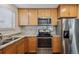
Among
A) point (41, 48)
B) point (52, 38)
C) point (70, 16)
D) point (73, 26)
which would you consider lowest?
point (41, 48)

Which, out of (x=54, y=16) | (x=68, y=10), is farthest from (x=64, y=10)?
(x=54, y=16)

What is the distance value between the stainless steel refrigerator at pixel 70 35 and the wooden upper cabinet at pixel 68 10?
1.51 feet

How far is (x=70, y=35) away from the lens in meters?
4.93

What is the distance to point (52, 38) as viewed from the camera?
5.85 metres

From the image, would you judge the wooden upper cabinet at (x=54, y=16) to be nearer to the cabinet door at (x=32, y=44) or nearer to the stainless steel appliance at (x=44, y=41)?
the stainless steel appliance at (x=44, y=41)

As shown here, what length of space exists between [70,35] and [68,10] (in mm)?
1089

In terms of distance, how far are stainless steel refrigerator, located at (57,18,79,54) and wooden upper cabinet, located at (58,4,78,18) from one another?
46 cm

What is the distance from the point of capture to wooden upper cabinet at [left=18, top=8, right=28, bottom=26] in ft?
21.0

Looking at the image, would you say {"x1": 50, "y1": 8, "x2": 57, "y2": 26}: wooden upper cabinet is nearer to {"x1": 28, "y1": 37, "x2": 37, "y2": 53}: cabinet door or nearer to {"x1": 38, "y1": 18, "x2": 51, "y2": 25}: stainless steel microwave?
{"x1": 38, "y1": 18, "x2": 51, "y2": 25}: stainless steel microwave

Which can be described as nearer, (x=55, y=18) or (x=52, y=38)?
(x=52, y=38)

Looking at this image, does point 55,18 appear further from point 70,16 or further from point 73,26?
point 73,26
